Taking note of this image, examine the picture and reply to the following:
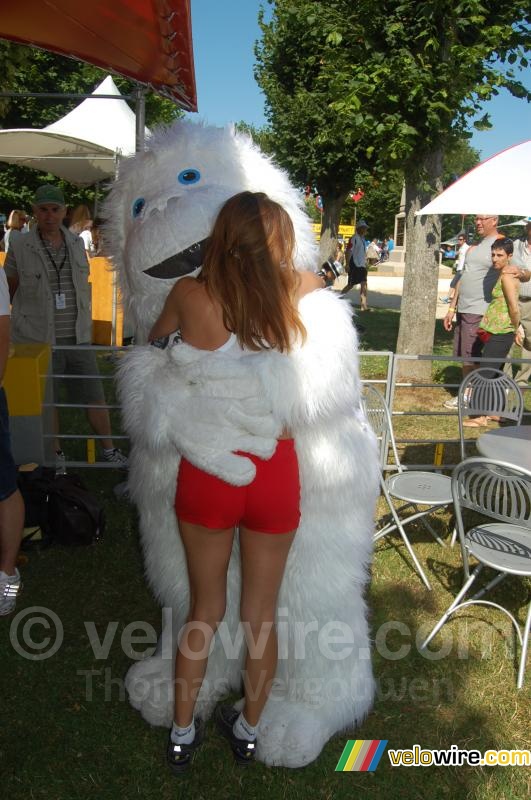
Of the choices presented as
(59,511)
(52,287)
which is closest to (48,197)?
(52,287)

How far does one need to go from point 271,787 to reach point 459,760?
0.74 metres

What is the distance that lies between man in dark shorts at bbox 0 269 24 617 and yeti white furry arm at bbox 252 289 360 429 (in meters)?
1.42

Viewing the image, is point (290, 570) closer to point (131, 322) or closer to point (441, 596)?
point (131, 322)

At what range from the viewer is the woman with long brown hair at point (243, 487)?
1.95 m

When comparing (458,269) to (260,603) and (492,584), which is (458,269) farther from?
(260,603)

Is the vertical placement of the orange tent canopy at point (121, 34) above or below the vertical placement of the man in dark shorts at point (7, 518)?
above

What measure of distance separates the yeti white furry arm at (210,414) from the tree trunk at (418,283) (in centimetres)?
638

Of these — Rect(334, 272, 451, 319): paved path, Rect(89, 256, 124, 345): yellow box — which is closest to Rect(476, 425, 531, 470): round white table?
Rect(89, 256, 124, 345): yellow box

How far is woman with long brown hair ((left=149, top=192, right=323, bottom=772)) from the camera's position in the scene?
1.95m

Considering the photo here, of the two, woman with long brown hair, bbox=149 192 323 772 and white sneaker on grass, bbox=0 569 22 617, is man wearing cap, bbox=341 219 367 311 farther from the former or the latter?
woman with long brown hair, bbox=149 192 323 772

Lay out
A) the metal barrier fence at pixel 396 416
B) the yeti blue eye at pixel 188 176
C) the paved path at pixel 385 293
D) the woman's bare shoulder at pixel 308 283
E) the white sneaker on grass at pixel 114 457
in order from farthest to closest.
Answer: the paved path at pixel 385 293, the white sneaker on grass at pixel 114 457, the metal barrier fence at pixel 396 416, the yeti blue eye at pixel 188 176, the woman's bare shoulder at pixel 308 283

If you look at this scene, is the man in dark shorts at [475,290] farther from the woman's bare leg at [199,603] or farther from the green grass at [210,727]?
the woman's bare leg at [199,603]

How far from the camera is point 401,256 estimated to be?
37.0 m

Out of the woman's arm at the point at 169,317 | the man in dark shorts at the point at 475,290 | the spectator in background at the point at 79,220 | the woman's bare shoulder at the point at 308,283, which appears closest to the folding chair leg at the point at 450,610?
the woman's bare shoulder at the point at 308,283
